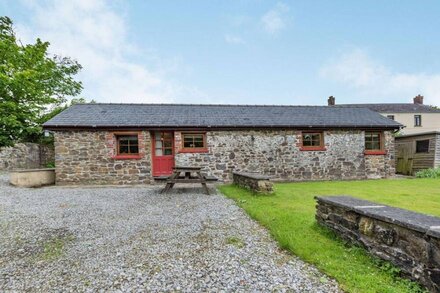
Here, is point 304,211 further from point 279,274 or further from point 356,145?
point 356,145

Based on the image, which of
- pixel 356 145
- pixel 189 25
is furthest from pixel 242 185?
pixel 189 25

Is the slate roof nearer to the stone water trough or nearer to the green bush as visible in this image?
the stone water trough

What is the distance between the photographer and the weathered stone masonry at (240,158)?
9.80 meters

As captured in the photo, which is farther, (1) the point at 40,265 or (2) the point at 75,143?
(2) the point at 75,143

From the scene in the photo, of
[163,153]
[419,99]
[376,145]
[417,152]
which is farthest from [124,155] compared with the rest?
[419,99]

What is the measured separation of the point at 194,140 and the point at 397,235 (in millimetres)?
8992

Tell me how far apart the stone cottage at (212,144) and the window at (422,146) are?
9.63 ft

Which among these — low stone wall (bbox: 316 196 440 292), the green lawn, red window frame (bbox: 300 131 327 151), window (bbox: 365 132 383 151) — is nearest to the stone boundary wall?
the green lawn

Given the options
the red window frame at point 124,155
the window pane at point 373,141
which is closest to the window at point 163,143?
the red window frame at point 124,155

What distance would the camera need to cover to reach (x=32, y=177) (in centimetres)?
921

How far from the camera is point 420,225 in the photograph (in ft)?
6.66

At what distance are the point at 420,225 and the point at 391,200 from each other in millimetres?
4717

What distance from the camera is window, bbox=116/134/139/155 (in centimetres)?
1028

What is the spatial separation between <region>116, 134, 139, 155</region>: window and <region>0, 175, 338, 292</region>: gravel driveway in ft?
16.2
